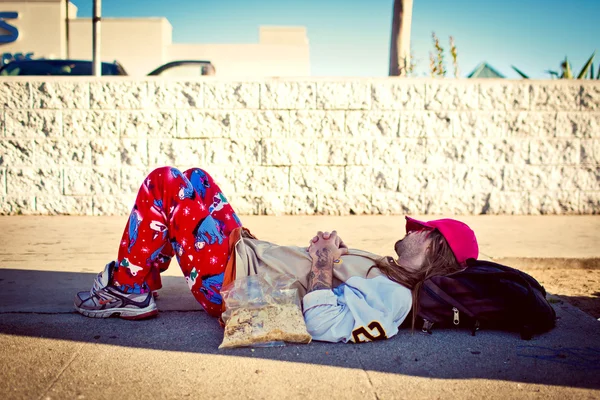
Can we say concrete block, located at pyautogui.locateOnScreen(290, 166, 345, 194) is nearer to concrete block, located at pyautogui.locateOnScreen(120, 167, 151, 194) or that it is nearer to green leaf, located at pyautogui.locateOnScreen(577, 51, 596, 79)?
concrete block, located at pyautogui.locateOnScreen(120, 167, 151, 194)

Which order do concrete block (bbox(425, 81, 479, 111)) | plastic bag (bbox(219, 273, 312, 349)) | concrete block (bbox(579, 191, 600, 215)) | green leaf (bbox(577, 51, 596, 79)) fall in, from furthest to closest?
green leaf (bbox(577, 51, 596, 79)) < concrete block (bbox(579, 191, 600, 215)) < concrete block (bbox(425, 81, 479, 111)) < plastic bag (bbox(219, 273, 312, 349))

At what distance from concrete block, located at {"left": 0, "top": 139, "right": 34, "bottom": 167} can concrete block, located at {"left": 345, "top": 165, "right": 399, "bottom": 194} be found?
13.3 feet

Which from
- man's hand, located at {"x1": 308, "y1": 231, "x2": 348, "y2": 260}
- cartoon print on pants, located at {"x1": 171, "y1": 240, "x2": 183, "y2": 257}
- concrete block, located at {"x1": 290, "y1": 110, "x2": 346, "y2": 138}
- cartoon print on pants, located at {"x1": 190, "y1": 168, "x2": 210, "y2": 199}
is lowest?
cartoon print on pants, located at {"x1": 171, "y1": 240, "x2": 183, "y2": 257}

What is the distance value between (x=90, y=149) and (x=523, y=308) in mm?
5558

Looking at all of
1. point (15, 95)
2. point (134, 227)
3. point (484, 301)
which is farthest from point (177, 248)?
point (15, 95)

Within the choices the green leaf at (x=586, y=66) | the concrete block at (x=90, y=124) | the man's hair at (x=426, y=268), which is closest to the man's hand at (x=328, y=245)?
the man's hair at (x=426, y=268)

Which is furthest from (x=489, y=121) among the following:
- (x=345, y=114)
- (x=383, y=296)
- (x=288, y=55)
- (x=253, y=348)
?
(x=288, y=55)

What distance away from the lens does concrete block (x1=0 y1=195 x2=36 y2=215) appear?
6.77m

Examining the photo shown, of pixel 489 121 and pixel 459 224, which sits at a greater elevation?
pixel 489 121

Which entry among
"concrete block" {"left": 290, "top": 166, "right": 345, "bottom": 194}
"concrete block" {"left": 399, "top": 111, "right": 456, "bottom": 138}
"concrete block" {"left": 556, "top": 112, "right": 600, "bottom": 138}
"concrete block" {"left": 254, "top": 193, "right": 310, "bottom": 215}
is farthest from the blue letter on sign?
"concrete block" {"left": 556, "top": 112, "right": 600, "bottom": 138}

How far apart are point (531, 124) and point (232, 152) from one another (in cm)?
401

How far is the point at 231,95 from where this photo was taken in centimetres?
685

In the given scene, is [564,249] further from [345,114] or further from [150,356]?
[150,356]

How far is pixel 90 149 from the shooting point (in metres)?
6.77
